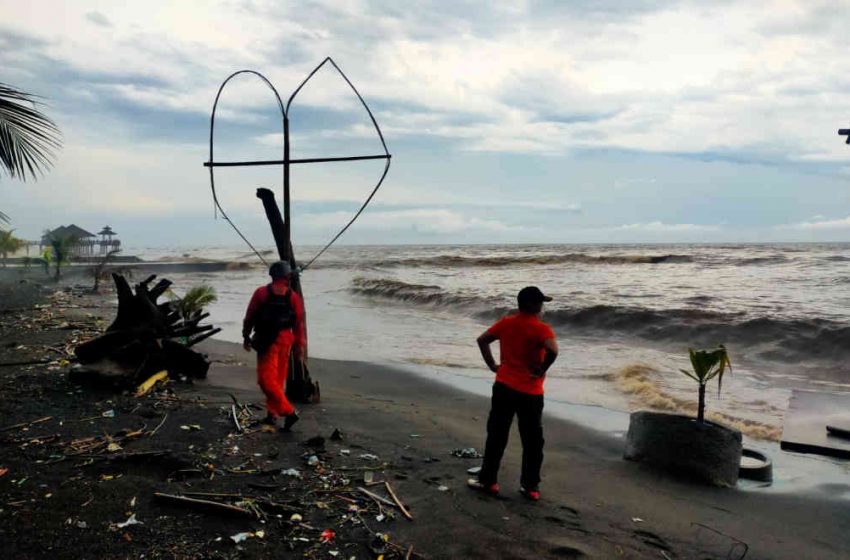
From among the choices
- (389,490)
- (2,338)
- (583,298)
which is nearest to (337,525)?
(389,490)

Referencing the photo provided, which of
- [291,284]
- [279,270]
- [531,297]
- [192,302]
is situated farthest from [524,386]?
[192,302]

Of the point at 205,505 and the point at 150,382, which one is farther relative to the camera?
the point at 150,382

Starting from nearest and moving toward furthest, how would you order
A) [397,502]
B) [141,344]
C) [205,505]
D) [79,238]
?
1. [205,505]
2. [397,502]
3. [141,344]
4. [79,238]

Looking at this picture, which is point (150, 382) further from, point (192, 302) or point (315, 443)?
point (192, 302)

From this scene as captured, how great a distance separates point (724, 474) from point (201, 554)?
4.66m

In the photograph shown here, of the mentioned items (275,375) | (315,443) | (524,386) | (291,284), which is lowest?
(315,443)

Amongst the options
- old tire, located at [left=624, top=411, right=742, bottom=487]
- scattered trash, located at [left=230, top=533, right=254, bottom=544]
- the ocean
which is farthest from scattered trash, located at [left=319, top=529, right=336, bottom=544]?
the ocean

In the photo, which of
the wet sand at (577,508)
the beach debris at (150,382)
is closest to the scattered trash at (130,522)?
the wet sand at (577,508)

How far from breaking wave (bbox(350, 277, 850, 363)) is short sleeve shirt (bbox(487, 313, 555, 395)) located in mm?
11352

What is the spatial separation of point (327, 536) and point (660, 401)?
A: 6989 mm

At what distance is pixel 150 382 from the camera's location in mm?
7668

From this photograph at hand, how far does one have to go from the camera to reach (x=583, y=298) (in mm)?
22625

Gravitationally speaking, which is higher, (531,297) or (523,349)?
(531,297)

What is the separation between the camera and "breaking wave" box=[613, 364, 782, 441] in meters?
8.07
